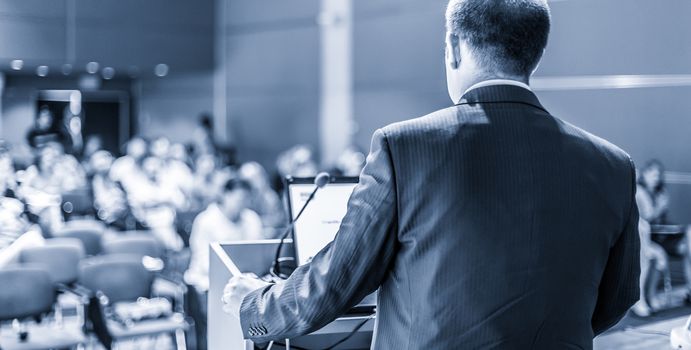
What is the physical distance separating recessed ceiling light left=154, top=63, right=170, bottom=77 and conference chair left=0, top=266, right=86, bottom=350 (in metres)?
8.01

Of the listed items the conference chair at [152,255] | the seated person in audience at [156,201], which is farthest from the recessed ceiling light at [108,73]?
the conference chair at [152,255]

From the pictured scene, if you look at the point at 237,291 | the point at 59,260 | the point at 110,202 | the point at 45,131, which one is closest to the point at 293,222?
the point at 237,291

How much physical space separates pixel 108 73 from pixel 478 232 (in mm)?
12814

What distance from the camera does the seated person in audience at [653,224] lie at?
23.1 ft

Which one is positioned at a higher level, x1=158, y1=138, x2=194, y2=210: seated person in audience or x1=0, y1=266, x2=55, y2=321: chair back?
x1=158, y1=138, x2=194, y2=210: seated person in audience

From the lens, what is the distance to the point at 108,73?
13.2m

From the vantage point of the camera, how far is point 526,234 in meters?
1.30

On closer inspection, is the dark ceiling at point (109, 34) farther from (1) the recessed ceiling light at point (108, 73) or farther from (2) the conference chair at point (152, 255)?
(2) the conference chair at point (152, 255)

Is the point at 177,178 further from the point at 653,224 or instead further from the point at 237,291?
the point at 237,291

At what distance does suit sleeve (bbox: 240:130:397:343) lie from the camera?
1.30 m

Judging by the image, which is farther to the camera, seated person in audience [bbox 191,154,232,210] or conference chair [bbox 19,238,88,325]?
seated person in audience [bbox 191,154,232,210]

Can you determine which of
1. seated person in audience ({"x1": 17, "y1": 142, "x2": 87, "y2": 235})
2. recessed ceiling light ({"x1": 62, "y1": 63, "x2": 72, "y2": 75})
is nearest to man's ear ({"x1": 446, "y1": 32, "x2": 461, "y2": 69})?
seated person in audience ({"x1": 17, "y1": 142, "x2": 87, "y2": 235})

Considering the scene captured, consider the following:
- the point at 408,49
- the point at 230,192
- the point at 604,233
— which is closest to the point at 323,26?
the point at 408,49

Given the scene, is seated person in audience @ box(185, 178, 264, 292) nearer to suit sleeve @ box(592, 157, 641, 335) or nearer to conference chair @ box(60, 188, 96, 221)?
conference chair @ box(60, 188, 96, 221)
